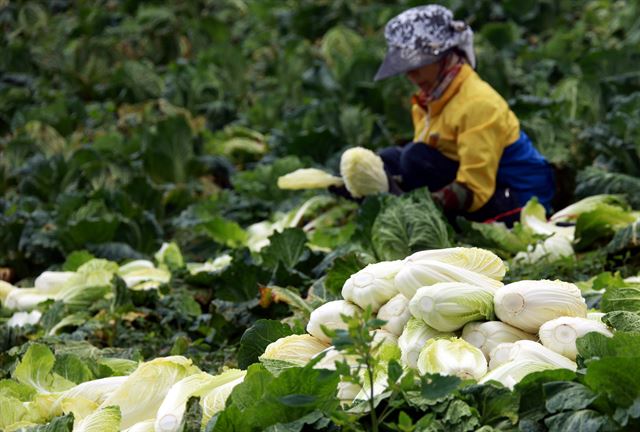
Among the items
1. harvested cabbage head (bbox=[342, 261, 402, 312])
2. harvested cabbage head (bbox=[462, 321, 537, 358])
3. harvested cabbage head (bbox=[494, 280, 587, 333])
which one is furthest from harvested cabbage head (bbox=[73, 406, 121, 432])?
harvested cabbage head (bbox=[494, 280, 587, 333])

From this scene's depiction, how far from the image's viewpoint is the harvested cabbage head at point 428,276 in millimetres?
3328

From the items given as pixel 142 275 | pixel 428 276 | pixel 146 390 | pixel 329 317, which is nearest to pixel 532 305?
pixel 428 276

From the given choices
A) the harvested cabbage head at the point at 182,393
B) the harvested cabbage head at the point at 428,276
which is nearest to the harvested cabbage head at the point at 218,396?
the harvested cabbage head at the point at 182,393

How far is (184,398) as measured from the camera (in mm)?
3252

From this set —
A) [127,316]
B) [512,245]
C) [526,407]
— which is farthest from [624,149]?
[526,407]

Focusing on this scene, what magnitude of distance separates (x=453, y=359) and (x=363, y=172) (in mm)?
2819

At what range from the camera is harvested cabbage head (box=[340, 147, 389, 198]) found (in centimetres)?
572

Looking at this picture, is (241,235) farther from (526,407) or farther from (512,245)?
(526,407)

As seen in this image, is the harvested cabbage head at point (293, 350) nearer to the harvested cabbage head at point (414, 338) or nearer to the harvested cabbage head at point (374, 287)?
the harvested cabbage head at point (374, 287)

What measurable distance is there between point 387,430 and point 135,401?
0.97m

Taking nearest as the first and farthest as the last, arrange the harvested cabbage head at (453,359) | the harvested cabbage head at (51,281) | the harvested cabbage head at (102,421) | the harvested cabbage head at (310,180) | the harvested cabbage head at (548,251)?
the harvested cabbage head at (453,359) < the harvested cabbage head at (102,421) < the harvested cabbage head at (548,251) < the harvested cabbage head at (51,281) < the harvested cabbage head at (310,180)

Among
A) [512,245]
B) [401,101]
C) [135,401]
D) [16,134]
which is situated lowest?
[16,134]

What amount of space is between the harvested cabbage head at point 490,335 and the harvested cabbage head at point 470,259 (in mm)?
353

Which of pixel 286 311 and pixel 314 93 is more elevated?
pixel 286 311
